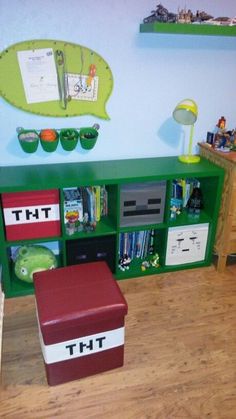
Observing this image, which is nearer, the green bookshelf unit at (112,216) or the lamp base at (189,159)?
the green bookshelf unit at (112,216)

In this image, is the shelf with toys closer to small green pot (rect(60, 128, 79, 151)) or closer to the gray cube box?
small green pot (rect(60, 128, 79, 151))

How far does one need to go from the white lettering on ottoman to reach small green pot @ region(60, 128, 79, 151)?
1.14 meters

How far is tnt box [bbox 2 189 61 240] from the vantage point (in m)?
1.92

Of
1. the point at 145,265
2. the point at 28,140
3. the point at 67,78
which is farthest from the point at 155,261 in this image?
the point at 67,78

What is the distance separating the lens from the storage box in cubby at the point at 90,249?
2.11 meters

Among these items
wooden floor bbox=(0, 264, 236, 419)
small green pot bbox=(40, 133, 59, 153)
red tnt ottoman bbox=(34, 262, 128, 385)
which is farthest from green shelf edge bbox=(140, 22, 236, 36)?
wooden floor bbox=(0, 264, 236, 419)

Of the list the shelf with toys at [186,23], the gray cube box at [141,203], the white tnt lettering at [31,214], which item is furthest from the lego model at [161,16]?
the white tnt lettering at [31,214]

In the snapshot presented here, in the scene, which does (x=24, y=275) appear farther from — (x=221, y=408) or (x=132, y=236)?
(x=221, y=408)

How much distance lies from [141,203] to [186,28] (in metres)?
1.04

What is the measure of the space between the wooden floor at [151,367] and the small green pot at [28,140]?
932mm

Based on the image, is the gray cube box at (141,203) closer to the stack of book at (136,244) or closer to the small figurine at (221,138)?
the stack of book at (136,244)

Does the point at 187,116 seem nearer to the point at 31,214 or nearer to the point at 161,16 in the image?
the point at 161,16

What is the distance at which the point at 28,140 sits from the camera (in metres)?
1.99

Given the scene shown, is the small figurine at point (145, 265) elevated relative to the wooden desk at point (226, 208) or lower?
lower
